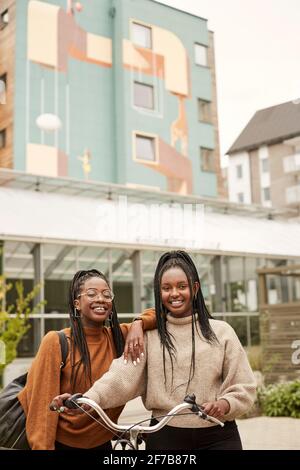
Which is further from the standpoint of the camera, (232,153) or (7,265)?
(7,265)

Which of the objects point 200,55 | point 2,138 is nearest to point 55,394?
point 200,55

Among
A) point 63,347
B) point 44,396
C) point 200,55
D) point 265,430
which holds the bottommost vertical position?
point 265,430

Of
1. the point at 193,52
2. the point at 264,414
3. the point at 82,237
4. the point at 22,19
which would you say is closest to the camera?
the point at 264,414

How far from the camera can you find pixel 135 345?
5.74 feet

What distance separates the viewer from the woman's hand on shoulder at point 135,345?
175cm

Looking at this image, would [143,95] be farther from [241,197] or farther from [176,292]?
[176,292]

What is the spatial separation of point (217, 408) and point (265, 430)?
10.7 feet

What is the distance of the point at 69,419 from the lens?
1846 millimetres

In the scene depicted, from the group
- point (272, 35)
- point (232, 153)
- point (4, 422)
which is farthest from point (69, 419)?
point (232, 153)

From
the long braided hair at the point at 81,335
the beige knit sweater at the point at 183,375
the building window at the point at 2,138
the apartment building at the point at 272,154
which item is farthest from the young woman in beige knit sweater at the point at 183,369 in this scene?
the building window at the point at 2,138

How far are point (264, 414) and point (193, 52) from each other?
3.48m

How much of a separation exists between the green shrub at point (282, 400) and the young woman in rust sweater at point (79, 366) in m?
3.50

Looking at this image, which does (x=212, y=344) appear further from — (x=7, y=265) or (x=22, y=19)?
(x=22, y=19)

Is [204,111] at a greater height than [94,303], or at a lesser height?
greater
